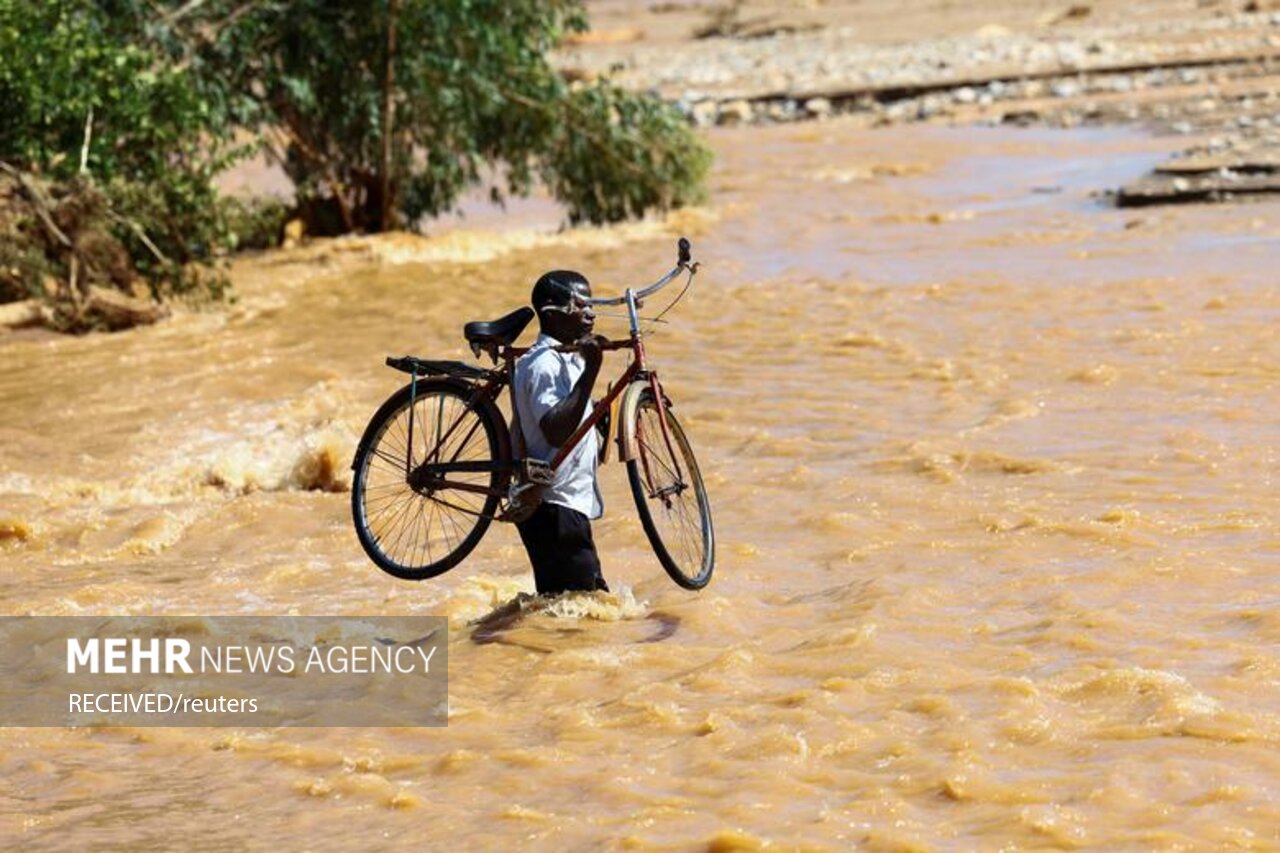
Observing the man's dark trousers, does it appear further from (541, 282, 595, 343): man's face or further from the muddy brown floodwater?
(541, 282, 595, 343): man's face

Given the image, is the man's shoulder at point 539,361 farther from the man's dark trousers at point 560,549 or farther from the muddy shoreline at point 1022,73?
the muddy shoreline at point 1022,73

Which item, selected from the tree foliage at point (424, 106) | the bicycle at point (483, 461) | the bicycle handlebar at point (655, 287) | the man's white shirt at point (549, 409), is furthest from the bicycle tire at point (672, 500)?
the tree foliage at point (424, 106)

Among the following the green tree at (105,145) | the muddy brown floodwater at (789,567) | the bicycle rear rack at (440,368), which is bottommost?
the muddy brown floodwater at (789,567)

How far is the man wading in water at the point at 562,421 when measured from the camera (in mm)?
7402

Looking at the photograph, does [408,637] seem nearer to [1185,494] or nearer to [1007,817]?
[1007,817]

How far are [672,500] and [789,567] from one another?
1051 millimetres

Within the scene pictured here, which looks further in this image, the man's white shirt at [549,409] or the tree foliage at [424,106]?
the tree foliage at [424,106]

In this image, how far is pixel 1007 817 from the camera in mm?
5691

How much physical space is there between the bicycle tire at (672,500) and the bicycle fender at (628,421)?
0.04 m

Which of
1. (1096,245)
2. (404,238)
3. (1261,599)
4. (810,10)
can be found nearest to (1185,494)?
(1261,599)

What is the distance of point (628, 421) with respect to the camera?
24.1ft

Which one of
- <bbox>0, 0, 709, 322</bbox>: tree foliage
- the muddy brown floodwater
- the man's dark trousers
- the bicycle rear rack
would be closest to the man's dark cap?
the bicycle rear rack

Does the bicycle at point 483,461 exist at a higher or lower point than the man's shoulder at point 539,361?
lower

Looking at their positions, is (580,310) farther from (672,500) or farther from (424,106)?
(424,106)
